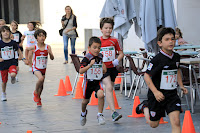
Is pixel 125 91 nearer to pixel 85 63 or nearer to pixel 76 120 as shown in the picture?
pixel 76 120

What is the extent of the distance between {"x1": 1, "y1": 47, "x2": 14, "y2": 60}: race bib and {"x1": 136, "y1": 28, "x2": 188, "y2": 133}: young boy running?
510 cm

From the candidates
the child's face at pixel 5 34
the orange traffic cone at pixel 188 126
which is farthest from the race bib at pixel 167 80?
the child's face at pixel 5 34

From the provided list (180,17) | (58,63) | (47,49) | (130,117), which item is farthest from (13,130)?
(58,63)

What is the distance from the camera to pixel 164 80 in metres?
5.70

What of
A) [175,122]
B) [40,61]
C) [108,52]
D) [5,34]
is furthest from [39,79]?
[175,122]

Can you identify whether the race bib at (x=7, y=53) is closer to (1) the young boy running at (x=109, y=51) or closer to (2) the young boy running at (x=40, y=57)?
(2) the young boy running at (x=40, y=57)

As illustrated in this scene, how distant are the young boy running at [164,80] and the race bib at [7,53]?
5.10m

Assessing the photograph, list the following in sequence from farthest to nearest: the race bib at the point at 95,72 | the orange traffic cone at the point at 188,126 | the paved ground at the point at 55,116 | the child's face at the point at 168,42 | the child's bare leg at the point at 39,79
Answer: the child's bare leg at the point at 39,79, the race bib at the point at 95,72, the paved ground at the point at 55,116, the orange traffic cone at the point at 188,126, the child's face at the point at 168,42

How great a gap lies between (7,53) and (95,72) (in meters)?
3.50

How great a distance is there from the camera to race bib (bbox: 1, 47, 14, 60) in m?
10.2

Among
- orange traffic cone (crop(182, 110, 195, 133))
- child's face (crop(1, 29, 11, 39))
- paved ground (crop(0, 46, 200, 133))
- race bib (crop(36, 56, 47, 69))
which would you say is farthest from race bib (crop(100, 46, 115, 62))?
child's face (crop(1, 29, 11, 39))

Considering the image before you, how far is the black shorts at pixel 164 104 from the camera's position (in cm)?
568

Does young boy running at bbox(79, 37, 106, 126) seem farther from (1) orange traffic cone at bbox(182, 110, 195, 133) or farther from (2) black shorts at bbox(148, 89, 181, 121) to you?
(2) black shorts at bbox(148, 89, 181, 121)

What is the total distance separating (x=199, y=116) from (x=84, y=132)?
83.1 inches
